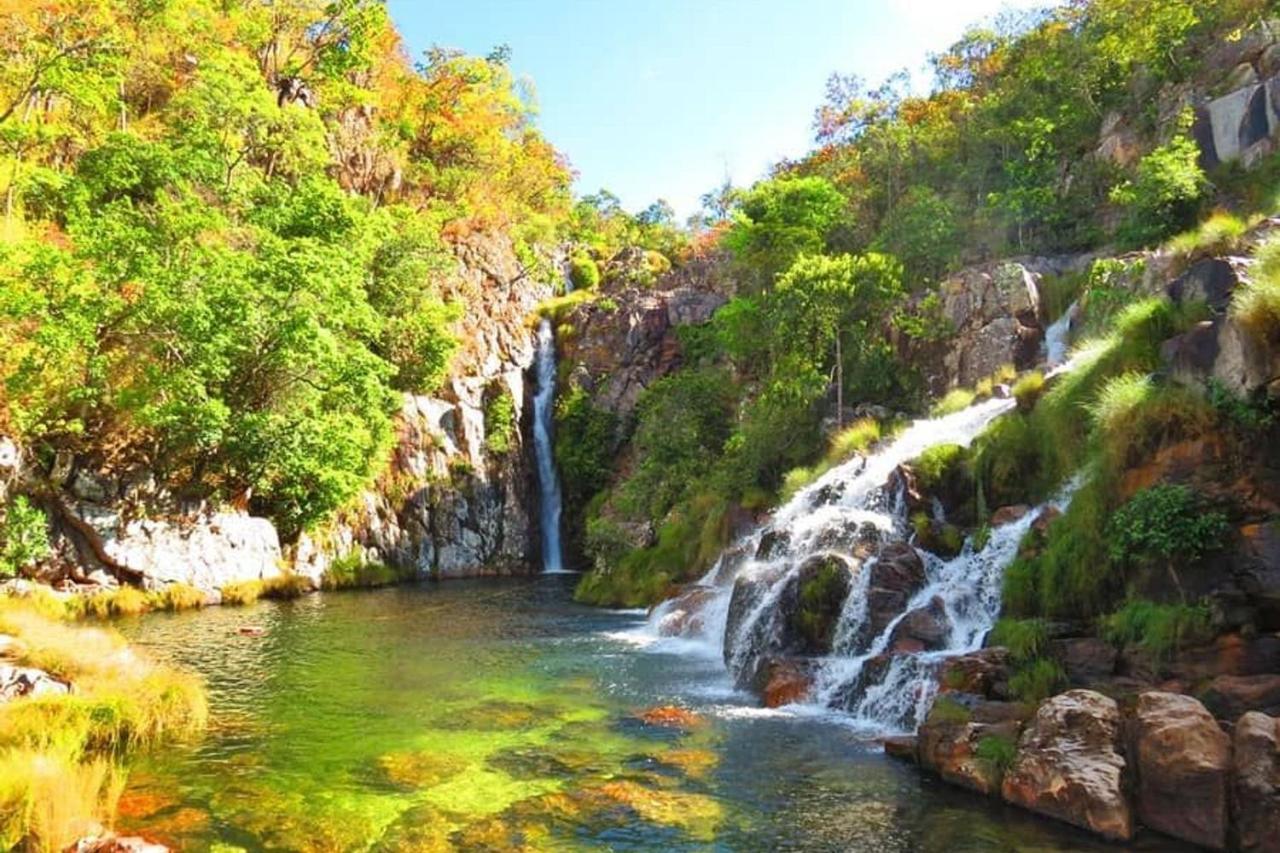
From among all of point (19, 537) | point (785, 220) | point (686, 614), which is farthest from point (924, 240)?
point (19, 537)

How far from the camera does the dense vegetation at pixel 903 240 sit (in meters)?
27.2

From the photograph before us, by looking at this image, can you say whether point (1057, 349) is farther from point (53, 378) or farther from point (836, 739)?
point (53, 378)

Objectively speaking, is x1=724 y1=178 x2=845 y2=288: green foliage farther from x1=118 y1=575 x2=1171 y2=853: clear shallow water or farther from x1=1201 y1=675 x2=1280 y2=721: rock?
x1=1201 y1=675 x2=1280 y2=721: rock

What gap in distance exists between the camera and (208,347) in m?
25.4

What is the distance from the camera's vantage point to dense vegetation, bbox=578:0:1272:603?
27250 mm

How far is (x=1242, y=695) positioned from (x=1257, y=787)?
171 centimetres

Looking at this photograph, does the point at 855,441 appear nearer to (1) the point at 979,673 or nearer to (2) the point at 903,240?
(2) the point at 903,240

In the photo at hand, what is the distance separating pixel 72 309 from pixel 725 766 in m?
22.8

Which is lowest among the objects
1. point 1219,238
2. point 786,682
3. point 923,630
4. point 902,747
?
point 902,747

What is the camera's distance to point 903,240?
33281 mm

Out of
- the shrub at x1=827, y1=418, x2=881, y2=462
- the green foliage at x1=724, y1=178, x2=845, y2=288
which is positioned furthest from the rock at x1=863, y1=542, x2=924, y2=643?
the green foliage at x1=724, y1=178, x2=845, y2=288

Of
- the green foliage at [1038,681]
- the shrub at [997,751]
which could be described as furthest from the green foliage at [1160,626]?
the shrub at [997,751]

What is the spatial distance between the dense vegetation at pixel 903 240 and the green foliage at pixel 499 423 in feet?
19.8

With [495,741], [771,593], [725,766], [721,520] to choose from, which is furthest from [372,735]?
[721,520]
